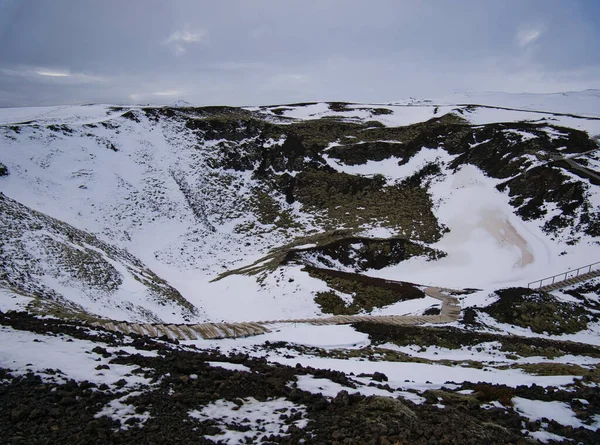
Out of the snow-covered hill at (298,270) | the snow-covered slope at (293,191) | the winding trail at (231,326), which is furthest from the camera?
the snow-covered slope at (293,191)

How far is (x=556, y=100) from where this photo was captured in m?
140

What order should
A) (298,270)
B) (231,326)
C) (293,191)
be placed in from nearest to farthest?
(231,326) < (298,270) < (293,191)

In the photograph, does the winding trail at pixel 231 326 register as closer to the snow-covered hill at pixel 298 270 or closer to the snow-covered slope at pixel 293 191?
the snow-covered hill at pixel 298 270

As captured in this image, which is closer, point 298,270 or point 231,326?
Result: point 231,326

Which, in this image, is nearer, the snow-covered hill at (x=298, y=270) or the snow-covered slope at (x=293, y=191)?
the snow-covered hill at (x=298, y=270)

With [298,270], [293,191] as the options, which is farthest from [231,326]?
[293,191]

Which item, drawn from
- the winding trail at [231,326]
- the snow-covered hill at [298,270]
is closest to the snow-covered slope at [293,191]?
the snow-covered hill at [298,270]

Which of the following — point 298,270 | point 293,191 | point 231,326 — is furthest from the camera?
point 293,191

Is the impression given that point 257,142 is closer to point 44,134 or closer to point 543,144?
point 44,134

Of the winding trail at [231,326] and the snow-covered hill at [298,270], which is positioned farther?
the winding trail at [231,326]

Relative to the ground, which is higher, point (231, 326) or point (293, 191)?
point (293, 191)

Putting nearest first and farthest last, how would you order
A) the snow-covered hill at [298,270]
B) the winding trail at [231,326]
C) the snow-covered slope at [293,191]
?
1. the snow-covered hill at [298,270]
2. the winding trail at [231,326]
3. the snow-covered slope at [293,191]

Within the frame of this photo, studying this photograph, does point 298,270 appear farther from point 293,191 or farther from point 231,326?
point 293,191

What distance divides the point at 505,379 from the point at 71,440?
455 inches
